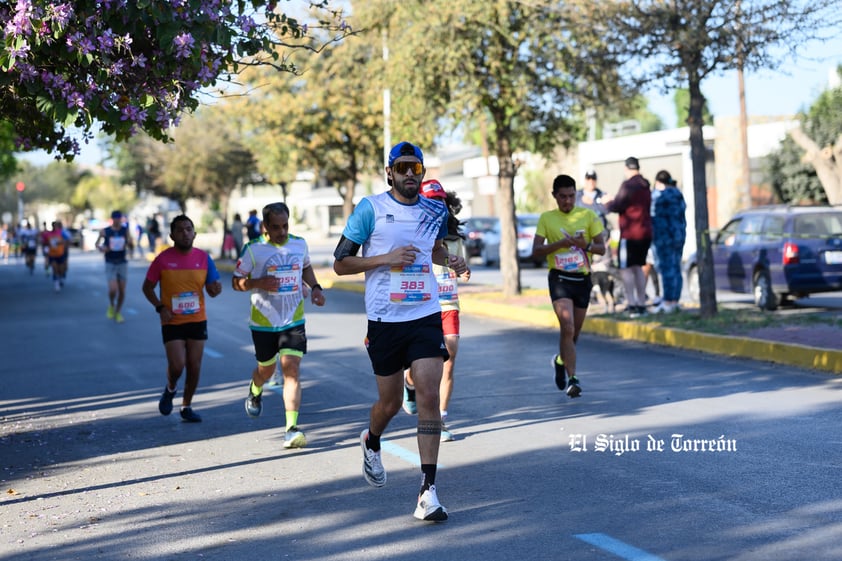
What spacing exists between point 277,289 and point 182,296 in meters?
1.24

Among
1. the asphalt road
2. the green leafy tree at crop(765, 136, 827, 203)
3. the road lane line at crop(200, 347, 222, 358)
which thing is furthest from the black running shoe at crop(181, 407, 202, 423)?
the green leafy tree at crop(765, 136, 827, 203)

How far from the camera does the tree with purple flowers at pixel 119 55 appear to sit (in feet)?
26.9

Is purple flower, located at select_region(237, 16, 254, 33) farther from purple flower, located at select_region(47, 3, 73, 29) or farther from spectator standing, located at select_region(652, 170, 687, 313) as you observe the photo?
spectator standing, located at select_region(652, 170, 687, 313)

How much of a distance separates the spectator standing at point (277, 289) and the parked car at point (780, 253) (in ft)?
33.3

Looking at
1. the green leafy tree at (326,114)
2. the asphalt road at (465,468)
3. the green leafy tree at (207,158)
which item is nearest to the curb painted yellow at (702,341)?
the asphalt road at (465,468)

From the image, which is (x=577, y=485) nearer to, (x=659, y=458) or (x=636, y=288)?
(x=659, y=458)

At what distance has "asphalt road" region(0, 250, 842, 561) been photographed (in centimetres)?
629

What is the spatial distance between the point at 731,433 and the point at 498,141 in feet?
48.6

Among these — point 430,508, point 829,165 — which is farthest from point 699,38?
point 829,165

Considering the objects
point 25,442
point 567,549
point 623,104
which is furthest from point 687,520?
point 623,104

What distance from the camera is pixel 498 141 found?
23453 mm

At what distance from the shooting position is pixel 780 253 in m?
18.4

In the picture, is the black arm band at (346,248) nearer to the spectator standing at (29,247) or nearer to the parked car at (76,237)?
the spectator standing at (29,247)

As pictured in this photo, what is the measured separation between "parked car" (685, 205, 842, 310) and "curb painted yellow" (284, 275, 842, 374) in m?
2.74
